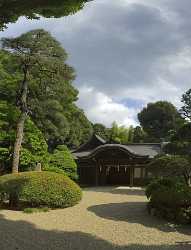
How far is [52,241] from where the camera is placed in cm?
1118

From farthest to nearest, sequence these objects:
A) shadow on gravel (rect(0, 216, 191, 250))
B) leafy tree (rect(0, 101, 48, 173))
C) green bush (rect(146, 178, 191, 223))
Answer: leafy tree (rect(0, 101, 48, 173)) < green bush (rect(146, 178, 191, 223)) < shadow on gravel (rect(0, 216, 191, 250))

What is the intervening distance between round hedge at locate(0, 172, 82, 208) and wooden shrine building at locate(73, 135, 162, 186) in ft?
40.2

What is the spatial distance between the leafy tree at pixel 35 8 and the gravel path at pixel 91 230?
5.42 meters

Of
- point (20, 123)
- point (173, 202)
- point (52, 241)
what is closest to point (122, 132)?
point (20, 123)

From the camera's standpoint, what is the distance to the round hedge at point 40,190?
1758 centimetres

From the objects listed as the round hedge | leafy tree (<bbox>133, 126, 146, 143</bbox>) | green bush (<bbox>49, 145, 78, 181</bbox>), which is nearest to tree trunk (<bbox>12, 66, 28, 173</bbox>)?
green bush (<bbox>49, 145, 78, 181</bbox>)

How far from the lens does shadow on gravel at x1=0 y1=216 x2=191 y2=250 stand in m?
10.5

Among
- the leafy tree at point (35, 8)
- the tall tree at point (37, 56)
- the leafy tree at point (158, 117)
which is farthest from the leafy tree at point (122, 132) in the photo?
the leafy tree at point (35, 8)

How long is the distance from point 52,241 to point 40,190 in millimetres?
6545

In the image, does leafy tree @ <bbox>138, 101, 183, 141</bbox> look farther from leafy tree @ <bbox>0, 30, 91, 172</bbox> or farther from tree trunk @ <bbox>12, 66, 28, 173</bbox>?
tree trunk @ <bbox>12, 66, 28, 173</bbox>

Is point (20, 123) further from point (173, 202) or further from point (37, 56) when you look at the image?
point (173, 202)

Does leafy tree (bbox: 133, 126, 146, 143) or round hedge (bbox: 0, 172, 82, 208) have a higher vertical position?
leafy tree (bbox: 133, 126, 146, 143)

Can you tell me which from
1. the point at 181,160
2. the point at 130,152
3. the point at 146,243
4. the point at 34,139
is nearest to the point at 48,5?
the point at 146,243

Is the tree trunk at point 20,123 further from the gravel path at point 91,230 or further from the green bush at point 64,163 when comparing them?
the gravel path at point 91,230
